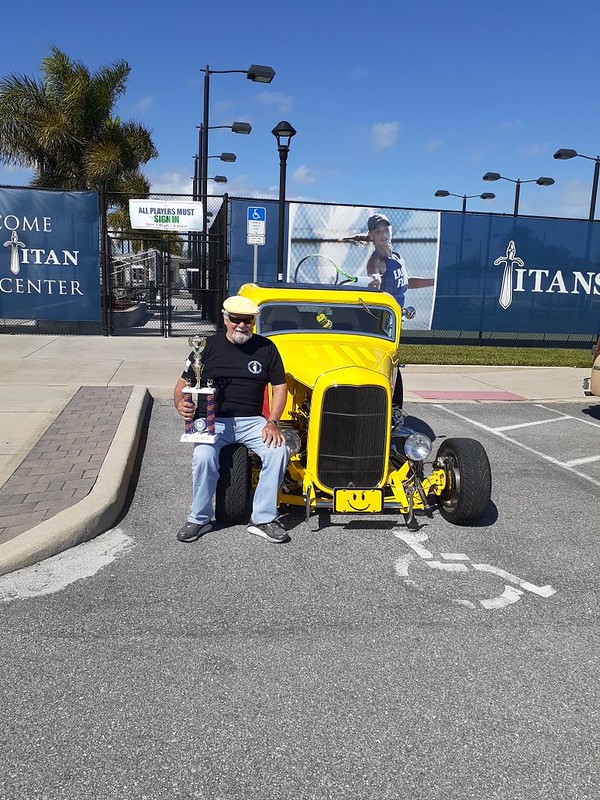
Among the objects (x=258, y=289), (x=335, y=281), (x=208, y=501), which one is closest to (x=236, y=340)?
(x=208, y=501)

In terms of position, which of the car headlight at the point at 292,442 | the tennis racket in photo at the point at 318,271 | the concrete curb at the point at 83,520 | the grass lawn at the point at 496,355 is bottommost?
the concrete curb at the point at 83,520

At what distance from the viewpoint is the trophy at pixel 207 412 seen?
4320mm

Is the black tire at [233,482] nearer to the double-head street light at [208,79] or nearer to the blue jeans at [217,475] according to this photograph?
the blue jeans at [217,475]

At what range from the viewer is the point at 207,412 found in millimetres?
4398

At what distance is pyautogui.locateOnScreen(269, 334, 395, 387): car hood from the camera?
17.4 ft

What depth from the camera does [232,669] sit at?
2.96m

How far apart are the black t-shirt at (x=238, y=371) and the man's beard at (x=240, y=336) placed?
0.04 meters

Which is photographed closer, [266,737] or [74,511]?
[266,737]

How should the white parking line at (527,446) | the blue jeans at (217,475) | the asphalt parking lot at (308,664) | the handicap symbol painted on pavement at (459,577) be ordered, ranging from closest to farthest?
the asphalt parking lot at (308,664) → the handicap symbol painted on pavement at (459,577) → the blue jeans at (217,475) → the white parking line at (527,446)

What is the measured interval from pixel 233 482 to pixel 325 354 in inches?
59.6

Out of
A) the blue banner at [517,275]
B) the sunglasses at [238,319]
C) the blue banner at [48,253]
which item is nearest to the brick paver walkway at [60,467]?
the sunglasses at [238,319]

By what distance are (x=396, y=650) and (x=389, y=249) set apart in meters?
13.1

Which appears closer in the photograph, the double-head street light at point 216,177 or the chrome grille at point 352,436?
the chrome grille at point 352,436

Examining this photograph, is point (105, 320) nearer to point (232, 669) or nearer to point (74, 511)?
point (74, 511)
